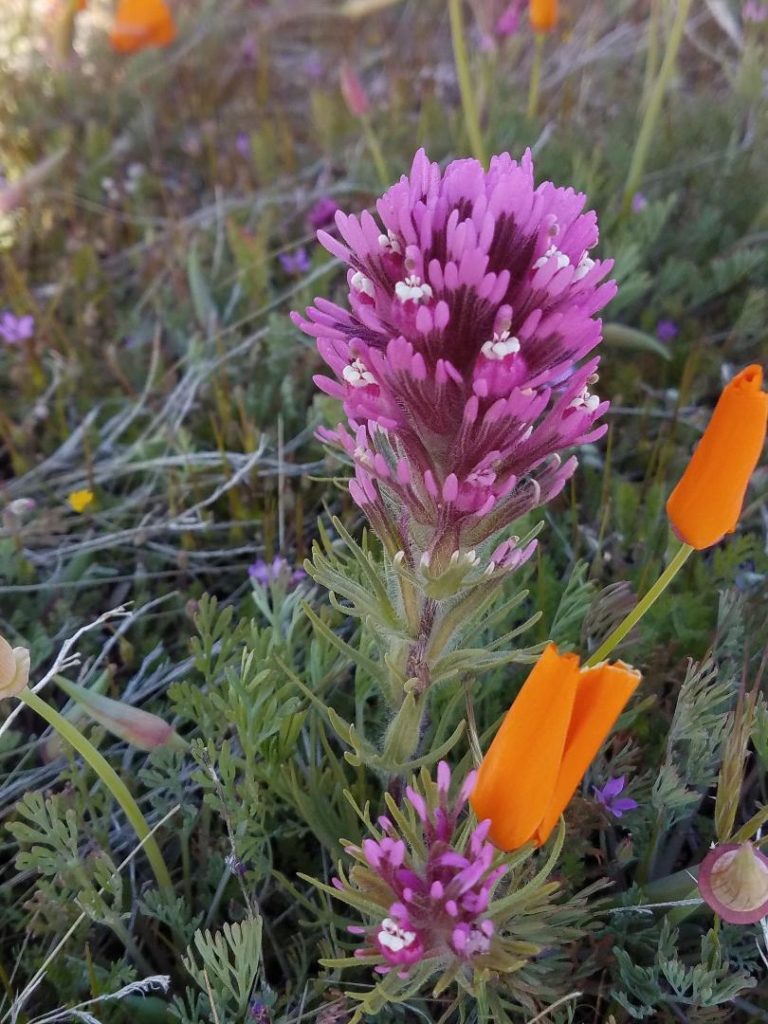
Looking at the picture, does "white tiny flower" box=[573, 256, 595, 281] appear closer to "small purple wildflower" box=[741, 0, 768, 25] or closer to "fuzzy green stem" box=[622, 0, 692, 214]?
"fuzzy green stem" box=[622, 0, 692, 214]

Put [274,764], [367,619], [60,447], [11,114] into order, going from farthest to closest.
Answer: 1. [11,114]
2. [60,447]
3. [274,764]
4. [367,619]

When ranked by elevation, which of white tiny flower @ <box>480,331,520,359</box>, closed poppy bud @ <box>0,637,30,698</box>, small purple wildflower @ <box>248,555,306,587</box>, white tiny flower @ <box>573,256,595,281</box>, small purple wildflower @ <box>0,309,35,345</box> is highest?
white tiny flower @ <box>573,256,595,281</box>

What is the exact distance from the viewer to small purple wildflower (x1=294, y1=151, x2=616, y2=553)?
2.95 feet

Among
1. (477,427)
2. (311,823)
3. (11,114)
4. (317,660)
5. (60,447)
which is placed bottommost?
(311,823)

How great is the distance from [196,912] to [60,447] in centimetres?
131

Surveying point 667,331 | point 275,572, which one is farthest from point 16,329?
point 667,331

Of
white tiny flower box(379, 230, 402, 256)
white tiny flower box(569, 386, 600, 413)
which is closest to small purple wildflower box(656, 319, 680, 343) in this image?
white tiny flower box(569, 386, 600, 413)

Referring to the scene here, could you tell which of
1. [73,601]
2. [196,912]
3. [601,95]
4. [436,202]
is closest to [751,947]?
[196,912]

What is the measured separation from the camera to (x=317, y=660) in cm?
148

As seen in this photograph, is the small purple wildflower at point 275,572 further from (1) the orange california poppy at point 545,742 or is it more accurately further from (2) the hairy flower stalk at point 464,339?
(1) the orange california poppy at point 545,742

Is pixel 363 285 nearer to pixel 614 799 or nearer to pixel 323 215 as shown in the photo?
pixel 614 799

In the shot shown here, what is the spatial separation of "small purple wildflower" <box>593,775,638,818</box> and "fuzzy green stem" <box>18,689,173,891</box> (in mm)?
685

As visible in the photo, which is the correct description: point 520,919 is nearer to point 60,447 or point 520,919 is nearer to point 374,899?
point 374,899

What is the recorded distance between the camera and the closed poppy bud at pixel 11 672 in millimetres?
1095
